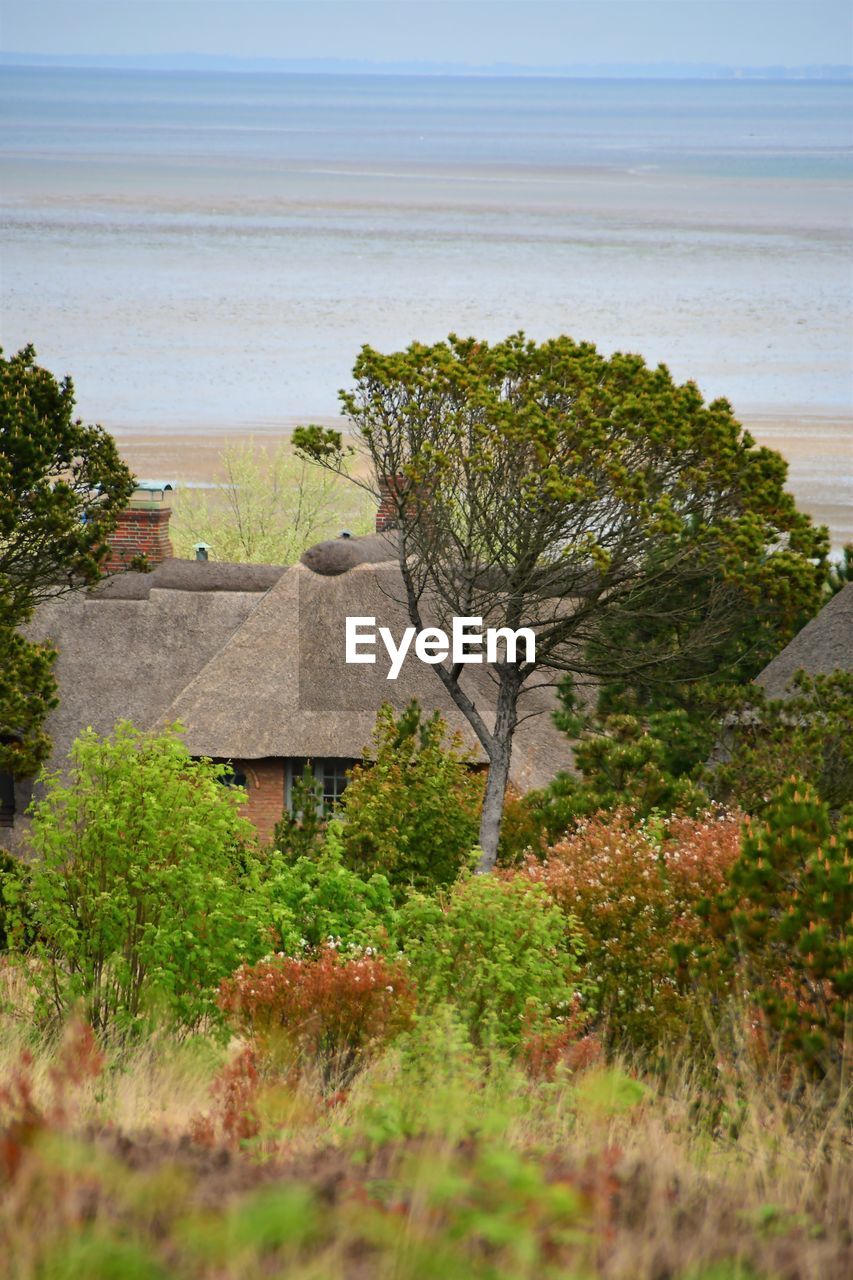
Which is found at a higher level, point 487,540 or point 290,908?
point 487,540

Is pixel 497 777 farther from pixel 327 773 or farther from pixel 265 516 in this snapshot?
pixel 265 516

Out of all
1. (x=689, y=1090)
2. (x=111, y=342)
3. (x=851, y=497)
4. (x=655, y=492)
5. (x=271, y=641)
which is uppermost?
(x=111, y=342)

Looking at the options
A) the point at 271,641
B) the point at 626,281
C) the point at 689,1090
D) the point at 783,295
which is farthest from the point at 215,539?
the point at 626,281

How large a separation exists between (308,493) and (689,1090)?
53584mm

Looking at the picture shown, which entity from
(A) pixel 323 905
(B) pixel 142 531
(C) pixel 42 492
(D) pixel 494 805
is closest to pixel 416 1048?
(A) pixel 323 905

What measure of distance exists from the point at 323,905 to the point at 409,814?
726 centimetres

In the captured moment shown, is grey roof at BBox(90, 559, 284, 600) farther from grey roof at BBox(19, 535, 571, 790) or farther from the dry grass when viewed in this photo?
the dry grass

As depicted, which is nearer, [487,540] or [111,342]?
[487,540]

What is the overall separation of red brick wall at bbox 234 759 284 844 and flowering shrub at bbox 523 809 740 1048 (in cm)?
1316

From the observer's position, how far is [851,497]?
74062 mm

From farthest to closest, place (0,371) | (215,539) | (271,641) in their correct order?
(215,539) < (271,641) < (0,371)

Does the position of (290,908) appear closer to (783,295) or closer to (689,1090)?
(689,1090)

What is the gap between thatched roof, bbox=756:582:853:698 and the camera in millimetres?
29219

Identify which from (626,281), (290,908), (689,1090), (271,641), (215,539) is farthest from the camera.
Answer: (626,281)
